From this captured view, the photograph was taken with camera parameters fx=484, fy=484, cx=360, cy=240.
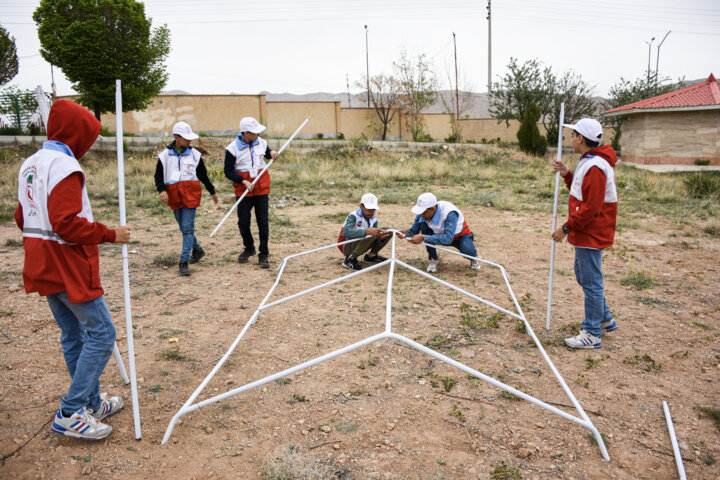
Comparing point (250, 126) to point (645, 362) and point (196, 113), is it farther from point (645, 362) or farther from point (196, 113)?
point (196, 113)

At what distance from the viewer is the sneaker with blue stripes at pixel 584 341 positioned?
13.6 feet

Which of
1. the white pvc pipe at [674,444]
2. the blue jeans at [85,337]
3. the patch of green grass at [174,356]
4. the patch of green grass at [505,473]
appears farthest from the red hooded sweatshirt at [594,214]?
the blue jeans at [85,337]

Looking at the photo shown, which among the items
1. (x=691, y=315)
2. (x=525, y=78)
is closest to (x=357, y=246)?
(x=691, y=315)

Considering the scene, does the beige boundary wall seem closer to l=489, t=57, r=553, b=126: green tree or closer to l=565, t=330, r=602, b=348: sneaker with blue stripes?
l=489, t=57, r=553, b=126: green tree

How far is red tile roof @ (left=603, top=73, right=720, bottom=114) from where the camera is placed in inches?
740

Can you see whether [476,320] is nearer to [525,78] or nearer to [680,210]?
[680,210]

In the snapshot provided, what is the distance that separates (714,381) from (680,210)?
7.93m

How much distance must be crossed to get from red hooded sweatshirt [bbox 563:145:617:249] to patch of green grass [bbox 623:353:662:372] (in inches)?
37.5

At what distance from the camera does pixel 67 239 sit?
2473 millimetres

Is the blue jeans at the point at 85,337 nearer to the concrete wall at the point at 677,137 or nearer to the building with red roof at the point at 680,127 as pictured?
the building with red roof at the point at 680,127

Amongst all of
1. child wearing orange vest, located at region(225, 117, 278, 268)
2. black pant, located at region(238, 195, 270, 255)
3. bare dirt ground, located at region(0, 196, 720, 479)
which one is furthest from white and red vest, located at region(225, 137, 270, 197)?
bare dirt ground, located at region(0, 196, 720, 479)

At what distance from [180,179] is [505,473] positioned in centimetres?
466

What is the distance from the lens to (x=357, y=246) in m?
6.25

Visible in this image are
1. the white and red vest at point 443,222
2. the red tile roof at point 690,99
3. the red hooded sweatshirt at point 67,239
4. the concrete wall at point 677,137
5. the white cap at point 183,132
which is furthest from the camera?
the concrete wall at point 677,137
